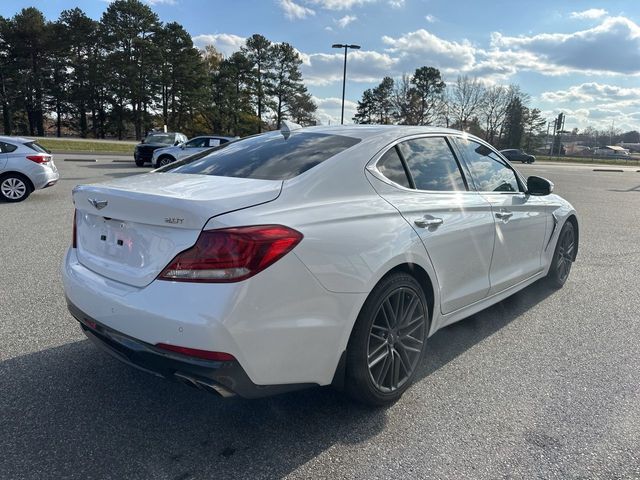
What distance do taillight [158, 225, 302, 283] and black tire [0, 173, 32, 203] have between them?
10.3m

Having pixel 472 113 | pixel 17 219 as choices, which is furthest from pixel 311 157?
pixel 472 113

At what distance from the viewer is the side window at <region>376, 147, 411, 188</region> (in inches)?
118

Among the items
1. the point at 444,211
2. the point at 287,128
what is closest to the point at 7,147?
the point at 287,128

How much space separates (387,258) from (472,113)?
76.4 meters

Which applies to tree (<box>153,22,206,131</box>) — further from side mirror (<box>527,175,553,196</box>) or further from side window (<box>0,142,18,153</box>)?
side mirror (<box>527,175,553,196</box>)

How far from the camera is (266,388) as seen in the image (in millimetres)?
2281

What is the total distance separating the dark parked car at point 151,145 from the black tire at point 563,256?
19628 millimetres

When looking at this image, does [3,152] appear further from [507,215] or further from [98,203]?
[507,215]

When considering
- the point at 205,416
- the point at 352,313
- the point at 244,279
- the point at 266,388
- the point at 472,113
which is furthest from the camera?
the point at 472,113

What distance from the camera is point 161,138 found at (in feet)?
75.3

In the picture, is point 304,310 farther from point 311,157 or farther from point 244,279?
point 311,157

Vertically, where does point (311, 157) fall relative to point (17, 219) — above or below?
above

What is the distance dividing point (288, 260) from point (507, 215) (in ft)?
7.62

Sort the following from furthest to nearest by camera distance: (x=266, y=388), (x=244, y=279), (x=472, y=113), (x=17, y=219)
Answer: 1. (x=472, y=113)
2. (x=17, y=219)
3. (x=266, y=388)
4. (x=244, y=279)
